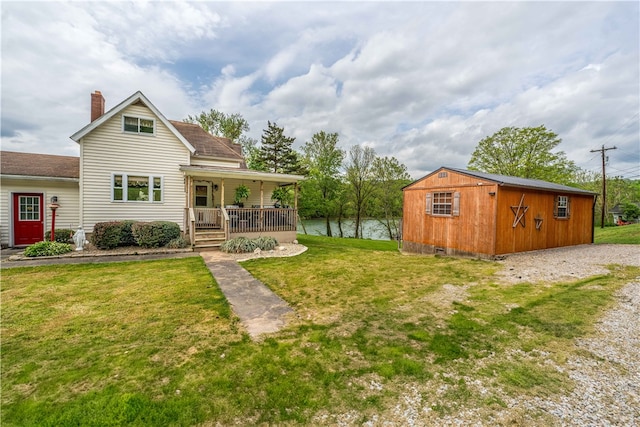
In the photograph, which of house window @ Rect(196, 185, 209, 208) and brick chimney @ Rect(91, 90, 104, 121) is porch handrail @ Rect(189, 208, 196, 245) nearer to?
house window @ Rect(196, 185, 209, 208)

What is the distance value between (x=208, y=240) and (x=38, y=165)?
27.1 feet

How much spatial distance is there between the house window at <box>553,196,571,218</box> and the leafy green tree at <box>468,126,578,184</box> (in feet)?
41.6

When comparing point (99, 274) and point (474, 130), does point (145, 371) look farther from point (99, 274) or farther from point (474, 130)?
point (474, 130)

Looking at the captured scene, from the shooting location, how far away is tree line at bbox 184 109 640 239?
22828 mm

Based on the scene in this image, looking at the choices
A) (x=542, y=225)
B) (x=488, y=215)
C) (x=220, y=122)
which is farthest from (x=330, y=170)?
(x=488, y=215)

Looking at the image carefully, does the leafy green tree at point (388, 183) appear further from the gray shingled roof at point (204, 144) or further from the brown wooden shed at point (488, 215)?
the gray shingled roof at point (204, 144)

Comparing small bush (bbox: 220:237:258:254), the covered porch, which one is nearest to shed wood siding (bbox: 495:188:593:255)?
the covered porch

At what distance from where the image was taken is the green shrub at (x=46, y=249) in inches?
325

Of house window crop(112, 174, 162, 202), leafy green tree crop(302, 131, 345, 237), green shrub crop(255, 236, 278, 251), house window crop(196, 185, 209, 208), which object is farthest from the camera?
leafy green tree crop(302, 131, 345, 237)

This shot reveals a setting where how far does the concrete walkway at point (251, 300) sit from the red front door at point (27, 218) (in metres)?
8.47

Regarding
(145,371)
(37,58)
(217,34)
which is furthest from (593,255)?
(37,58)

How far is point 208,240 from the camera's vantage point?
10.6 metres

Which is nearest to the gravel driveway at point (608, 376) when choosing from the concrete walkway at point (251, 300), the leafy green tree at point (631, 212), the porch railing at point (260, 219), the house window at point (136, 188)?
the concrete walkway at point (251, 300)

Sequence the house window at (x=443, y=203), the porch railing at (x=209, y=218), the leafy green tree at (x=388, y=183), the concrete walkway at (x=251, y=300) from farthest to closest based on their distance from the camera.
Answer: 1. the leafy green tree at (x=388, y=183)
2. the porch railing at (x=209, y=218)
3. the house window at (x=443, y=203)
4. the concrete walkway at (x=251, y=300)
